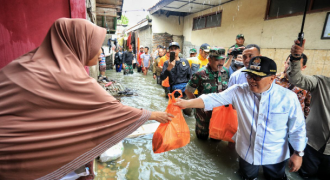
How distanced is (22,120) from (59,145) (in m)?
0.31

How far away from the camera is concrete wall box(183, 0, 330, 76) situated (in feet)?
15.2

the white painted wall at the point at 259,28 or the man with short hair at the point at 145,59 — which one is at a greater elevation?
the white painted wall at the point at 259,28

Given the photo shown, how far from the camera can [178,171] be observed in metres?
2.67

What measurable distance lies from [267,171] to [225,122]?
0.84 m

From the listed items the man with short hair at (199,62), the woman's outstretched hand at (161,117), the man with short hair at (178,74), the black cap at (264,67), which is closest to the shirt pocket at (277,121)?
the black cap at (264,67)

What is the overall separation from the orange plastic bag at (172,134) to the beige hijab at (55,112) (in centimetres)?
61

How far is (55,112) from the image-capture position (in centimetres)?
123

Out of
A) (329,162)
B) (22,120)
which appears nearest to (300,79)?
(329,162)

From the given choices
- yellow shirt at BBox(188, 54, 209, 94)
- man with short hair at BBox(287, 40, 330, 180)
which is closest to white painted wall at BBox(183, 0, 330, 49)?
yellow shirt at BBox(188, 54, 209, 94)

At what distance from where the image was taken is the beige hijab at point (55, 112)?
113cm

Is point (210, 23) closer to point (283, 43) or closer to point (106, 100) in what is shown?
point (283, 43)

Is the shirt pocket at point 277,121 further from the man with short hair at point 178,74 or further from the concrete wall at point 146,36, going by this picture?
the concrete wall at point 146,36

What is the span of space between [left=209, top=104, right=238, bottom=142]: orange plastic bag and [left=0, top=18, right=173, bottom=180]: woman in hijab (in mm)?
1601

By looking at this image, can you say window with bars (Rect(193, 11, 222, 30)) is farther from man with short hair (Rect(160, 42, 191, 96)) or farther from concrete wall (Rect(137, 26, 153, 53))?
man with short hair (Rect(160, 42, 191, 96))
